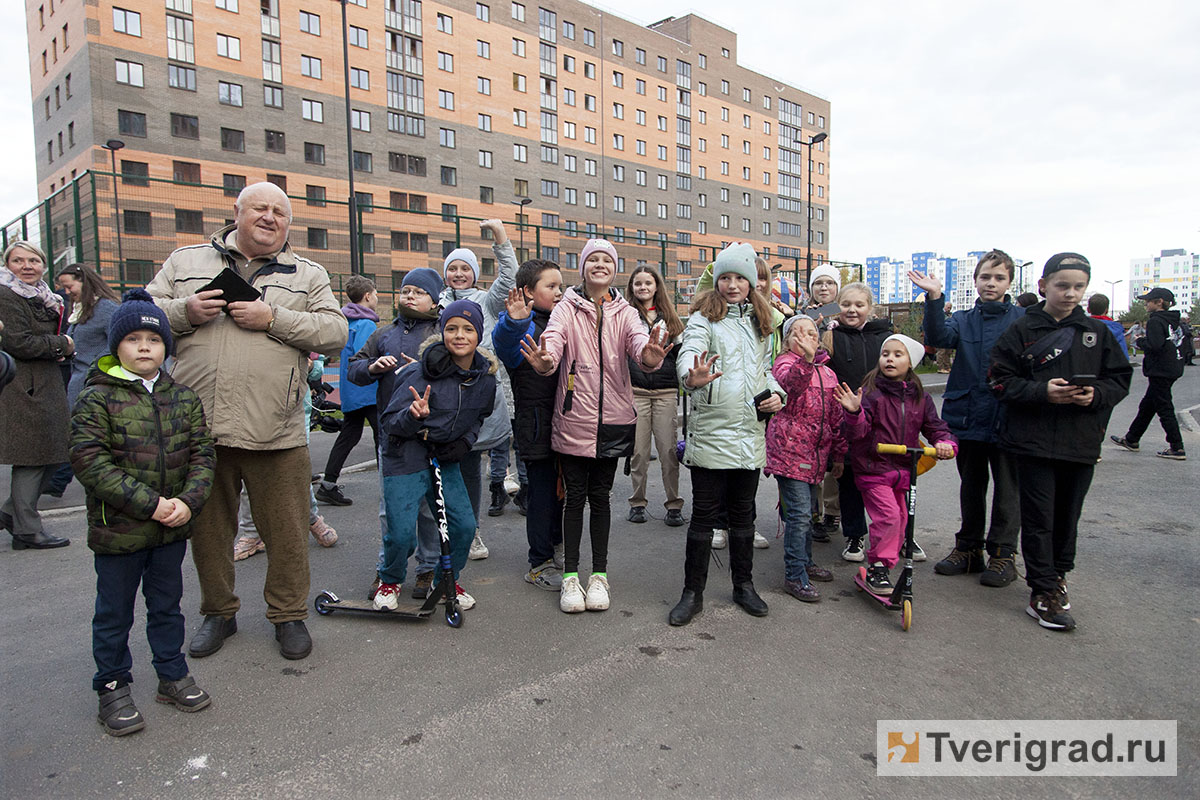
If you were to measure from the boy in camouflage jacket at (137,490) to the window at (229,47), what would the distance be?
48.8 meters

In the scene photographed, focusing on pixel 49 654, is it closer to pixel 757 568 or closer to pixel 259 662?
pixel 259 662

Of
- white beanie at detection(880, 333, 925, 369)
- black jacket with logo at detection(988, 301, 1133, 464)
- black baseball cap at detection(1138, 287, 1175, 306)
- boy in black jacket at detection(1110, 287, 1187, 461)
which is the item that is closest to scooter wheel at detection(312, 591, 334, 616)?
white beanie at detection(880, 333, 925, 369)

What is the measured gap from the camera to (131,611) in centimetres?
288

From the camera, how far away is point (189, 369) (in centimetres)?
323

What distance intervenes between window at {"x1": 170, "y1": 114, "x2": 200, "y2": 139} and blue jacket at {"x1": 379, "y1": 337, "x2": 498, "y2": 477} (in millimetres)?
46496

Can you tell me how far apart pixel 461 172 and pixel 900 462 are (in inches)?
2117

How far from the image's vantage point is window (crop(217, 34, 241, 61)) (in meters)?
41.8

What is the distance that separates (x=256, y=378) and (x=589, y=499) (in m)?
1.95

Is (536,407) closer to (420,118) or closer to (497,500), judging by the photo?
(497,500)

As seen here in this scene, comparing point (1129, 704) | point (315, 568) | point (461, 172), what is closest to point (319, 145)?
point (461, 172)

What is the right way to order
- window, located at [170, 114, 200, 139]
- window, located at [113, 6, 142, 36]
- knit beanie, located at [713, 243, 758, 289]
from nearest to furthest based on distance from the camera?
knit beanie, located at [713, 243, 758, 289] < window, located at [113, 6, 142, 36] < window, located at [170, 114, 200, 139]

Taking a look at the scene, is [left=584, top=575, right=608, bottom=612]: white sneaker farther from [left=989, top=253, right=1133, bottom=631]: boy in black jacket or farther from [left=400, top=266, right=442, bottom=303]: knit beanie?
[left=989, top=253, right=1133, bottom=631]: boy in black jacket

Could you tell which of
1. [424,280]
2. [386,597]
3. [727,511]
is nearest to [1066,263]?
[727,511]

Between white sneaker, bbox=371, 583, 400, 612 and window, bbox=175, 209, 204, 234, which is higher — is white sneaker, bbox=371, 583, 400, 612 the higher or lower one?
the lower one
